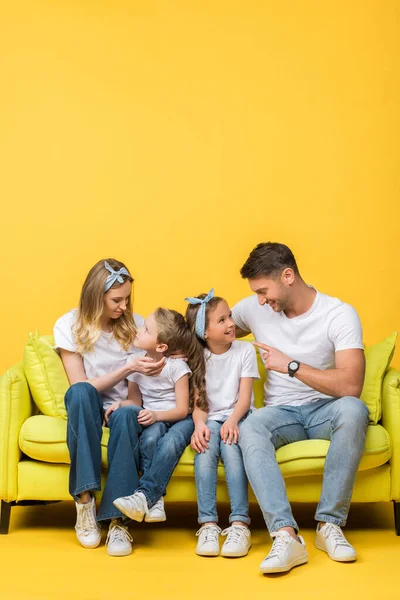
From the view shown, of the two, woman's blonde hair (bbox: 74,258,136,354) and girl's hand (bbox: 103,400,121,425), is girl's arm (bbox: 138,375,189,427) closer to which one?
girl's hand (bbox: 103,400,121,425)

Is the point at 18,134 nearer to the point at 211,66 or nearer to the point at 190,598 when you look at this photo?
the point at 211,66

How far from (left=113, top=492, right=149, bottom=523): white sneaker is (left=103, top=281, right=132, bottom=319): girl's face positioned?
83 cm

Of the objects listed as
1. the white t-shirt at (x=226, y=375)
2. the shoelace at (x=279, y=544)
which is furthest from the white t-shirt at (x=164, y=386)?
the shoelace at (x=279, y=544)

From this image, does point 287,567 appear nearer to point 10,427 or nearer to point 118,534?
point 118,534

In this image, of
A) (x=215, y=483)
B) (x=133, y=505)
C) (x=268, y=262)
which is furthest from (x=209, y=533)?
(x=268, y=262)

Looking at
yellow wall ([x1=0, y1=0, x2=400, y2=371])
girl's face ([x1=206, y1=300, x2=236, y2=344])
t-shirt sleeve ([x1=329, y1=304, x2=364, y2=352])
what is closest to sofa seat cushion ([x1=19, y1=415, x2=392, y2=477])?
t-shirt sleeve ([x1=329, y1=304, x2=364, y2=352])

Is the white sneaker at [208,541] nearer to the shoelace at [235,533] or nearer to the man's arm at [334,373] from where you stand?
the shoelace at [235,533]

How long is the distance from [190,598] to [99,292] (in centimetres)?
139

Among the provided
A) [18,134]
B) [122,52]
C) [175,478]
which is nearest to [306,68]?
[122,52]

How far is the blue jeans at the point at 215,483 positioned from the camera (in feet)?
10.9

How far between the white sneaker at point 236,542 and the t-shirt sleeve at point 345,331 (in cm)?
80

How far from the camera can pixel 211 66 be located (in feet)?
17.0

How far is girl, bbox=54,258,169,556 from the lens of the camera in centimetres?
330

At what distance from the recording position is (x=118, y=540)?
325 centimetres
